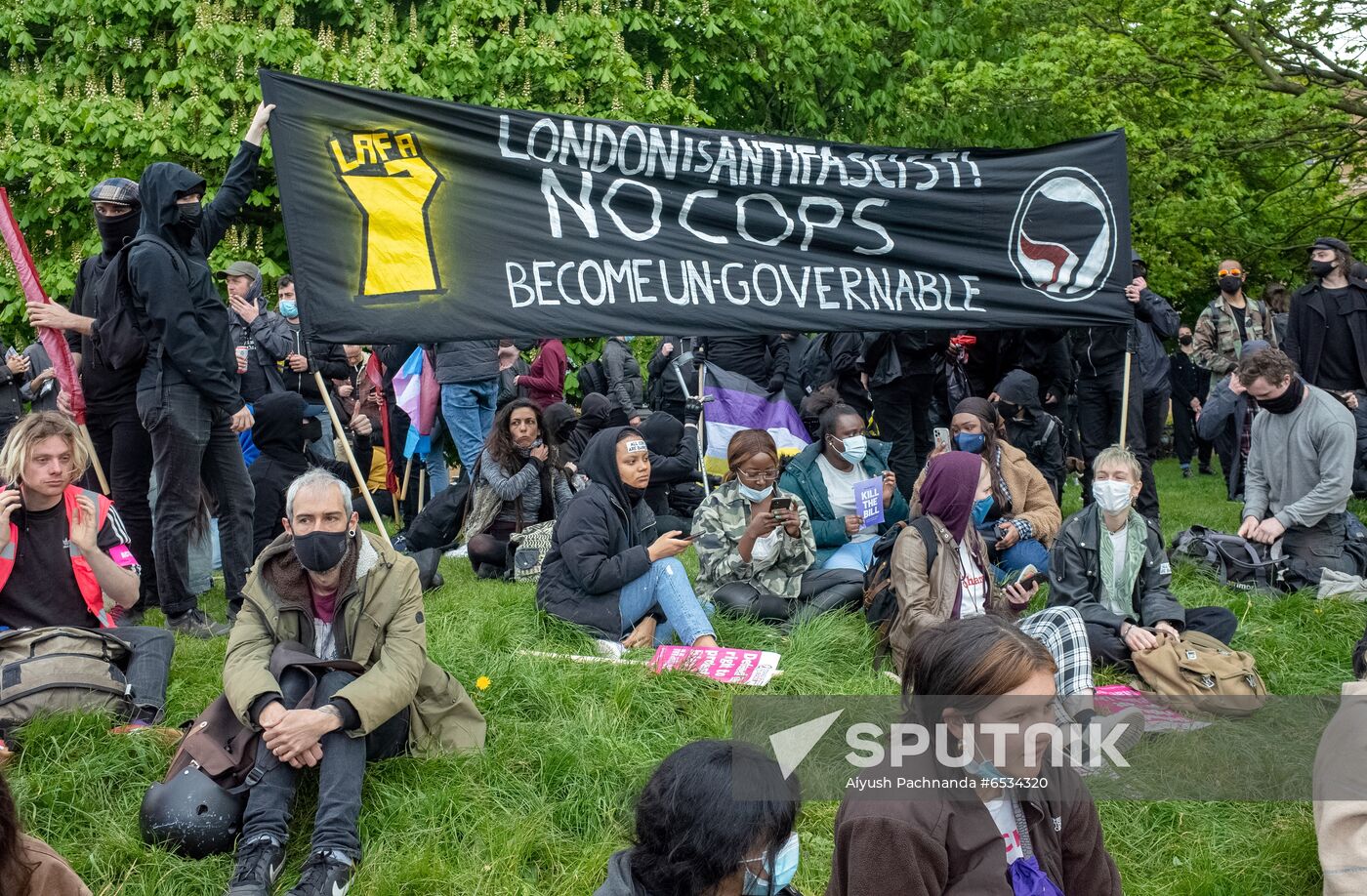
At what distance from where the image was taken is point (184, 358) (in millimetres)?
6301

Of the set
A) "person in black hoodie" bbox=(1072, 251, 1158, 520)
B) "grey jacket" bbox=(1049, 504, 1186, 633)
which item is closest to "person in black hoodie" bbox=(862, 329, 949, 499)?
"person in black hoodie" bbox=(1072, 251, 1158, 520)

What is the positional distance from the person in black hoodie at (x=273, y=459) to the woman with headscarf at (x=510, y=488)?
1.16 metres

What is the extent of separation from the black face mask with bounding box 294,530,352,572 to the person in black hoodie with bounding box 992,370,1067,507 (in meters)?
5.84

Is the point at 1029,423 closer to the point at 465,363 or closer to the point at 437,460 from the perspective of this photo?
the point at 465,363

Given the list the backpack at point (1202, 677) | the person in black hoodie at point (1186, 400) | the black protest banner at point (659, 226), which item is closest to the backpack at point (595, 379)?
the black protest banner at point (659, 226)

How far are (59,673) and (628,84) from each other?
11664mm

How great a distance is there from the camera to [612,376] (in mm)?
11391

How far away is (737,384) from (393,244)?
18.3 ft

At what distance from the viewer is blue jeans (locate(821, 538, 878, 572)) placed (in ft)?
25.0

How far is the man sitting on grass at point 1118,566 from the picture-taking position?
6621 millimetres

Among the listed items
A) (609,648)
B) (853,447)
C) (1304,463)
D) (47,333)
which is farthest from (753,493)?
(47,333)

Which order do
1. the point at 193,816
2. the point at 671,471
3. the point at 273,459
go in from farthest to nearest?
the point at 671,471 < the point at 273,459 < the point at 193,816

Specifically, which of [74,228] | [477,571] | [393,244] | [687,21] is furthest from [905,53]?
[393,244]

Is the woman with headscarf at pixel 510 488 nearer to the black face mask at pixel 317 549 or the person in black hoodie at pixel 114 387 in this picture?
the person in black hoodie at pixel 114 387
